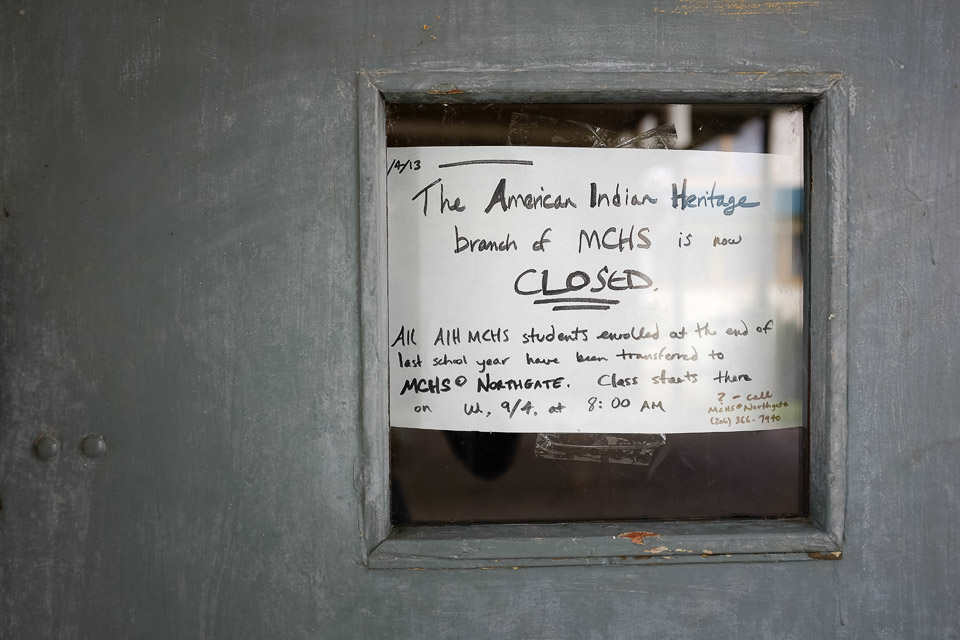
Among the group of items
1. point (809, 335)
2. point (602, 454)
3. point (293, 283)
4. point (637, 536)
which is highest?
point (293, 283)

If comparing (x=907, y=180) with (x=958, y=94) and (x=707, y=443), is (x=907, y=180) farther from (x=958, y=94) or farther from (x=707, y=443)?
(x=707, y=443)

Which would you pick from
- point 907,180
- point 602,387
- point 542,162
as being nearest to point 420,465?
point 602,387

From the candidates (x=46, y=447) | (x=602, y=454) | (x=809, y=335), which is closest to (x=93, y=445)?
(x=46, y=447)

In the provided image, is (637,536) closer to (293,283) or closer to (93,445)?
(293,283)

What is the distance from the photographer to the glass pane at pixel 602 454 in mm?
1116

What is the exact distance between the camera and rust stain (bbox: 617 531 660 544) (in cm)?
110

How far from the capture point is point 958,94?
108 centimetres

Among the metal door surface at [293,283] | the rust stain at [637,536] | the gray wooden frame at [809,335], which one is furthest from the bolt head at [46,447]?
the rust stain at [637,536]

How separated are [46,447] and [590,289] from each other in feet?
3.44

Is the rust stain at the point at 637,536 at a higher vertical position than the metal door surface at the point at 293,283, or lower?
lower

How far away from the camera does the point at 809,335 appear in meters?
1.12

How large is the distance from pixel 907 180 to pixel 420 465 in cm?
106

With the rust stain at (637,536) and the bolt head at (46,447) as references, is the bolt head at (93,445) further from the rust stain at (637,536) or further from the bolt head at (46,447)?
the rust stain at (637,536)

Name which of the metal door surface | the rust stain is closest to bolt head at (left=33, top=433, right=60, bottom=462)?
the metal door surface
